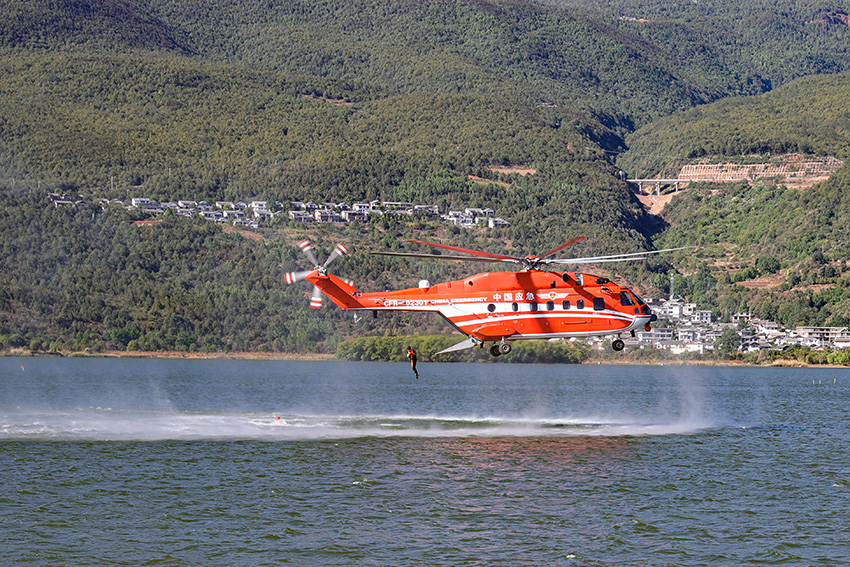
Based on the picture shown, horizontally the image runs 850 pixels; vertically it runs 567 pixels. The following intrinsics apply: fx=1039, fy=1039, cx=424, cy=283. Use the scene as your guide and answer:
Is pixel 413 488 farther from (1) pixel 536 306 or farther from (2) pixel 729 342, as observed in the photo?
(2) pixel 729 342

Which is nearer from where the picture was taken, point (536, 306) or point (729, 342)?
point (536, 306)

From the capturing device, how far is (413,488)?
128ft

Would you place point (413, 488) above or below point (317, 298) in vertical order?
below

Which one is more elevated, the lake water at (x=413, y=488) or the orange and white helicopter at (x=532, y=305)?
the orange and white helicopter at (x=532, y=305)

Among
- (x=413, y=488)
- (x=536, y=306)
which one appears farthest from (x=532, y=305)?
(x=413, y=488)

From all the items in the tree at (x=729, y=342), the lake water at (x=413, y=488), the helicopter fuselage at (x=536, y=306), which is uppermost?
the helicopter fuselage at (x=536, y=306)

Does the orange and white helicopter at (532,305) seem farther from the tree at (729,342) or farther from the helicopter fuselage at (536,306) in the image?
the tree at (729,342)

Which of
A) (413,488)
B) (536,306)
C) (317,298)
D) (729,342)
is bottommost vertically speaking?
(413,488)

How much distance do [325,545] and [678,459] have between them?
23727 millimetres

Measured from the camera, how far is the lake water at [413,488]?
3016cm

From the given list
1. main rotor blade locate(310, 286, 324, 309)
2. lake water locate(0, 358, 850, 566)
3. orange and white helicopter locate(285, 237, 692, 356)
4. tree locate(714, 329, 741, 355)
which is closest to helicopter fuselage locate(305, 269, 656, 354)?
orange and white helicopter locate(285, 237, 692, 356)

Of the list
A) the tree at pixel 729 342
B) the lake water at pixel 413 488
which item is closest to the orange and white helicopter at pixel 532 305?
the lake water at pixel 413 488

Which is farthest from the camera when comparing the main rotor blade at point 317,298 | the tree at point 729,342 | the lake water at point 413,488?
the tree at point 729,342

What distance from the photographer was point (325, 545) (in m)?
30.3
